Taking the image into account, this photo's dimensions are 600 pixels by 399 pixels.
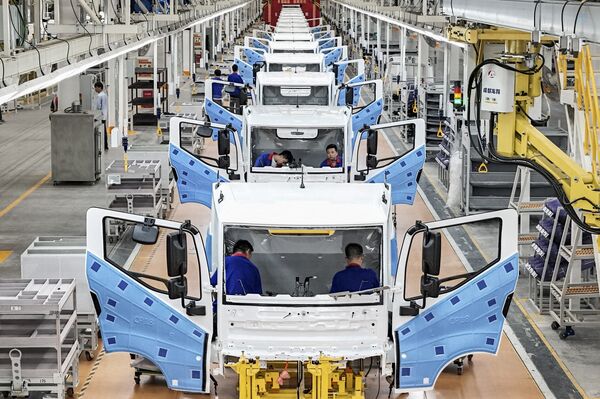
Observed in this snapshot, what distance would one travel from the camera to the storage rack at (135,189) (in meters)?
19.0

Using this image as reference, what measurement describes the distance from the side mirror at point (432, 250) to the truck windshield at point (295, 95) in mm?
12965

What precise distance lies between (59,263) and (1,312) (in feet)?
7.69

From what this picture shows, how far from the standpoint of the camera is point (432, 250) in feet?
32.4

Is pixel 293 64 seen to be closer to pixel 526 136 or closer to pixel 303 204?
pixel 526 136

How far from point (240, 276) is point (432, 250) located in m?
1.76

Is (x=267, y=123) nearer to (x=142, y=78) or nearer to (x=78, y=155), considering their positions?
(x=78, y=155)

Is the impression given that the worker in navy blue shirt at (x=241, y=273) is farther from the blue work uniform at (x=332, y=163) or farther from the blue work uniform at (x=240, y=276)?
the blue work uniform at (x=332, y=163)

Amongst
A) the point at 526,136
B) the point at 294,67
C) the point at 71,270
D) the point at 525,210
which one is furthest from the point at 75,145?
the point at 526,136

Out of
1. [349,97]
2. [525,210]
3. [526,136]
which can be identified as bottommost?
[525,210]

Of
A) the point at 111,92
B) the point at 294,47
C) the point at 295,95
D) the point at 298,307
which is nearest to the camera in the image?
the point at 298,307

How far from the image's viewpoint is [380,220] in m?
10.6

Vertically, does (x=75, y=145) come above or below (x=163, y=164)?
above

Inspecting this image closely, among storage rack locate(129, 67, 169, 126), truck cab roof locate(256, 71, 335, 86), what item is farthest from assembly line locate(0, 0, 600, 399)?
storage rack locate(129, 67, 169, 126)

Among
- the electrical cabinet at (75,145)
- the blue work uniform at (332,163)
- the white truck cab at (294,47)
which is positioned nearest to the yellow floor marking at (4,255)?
the electrical cabinet at (75,145)
